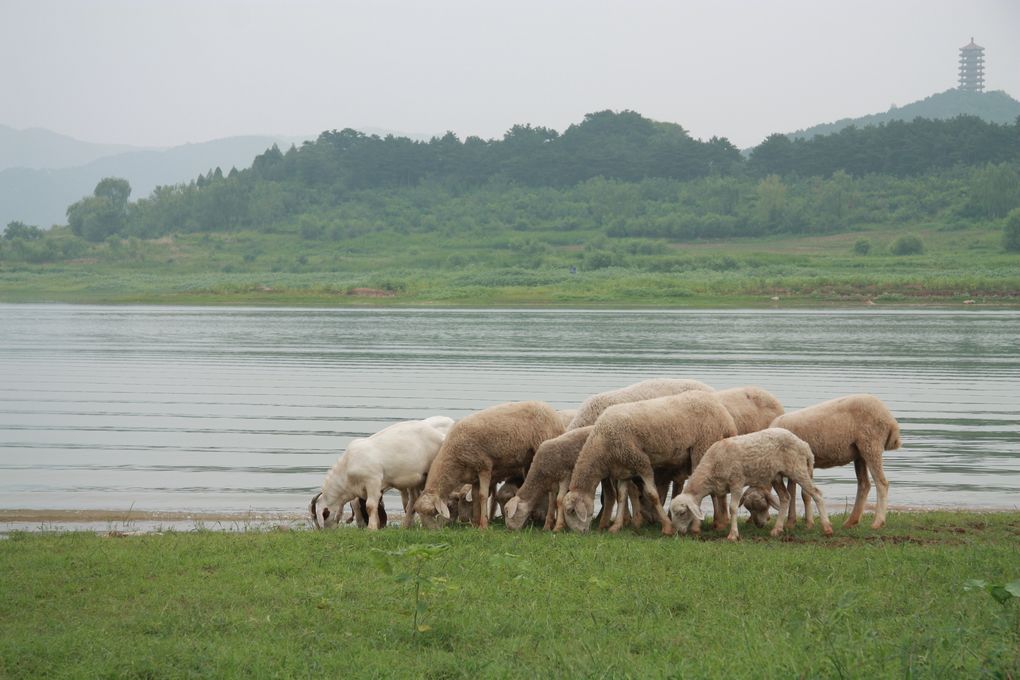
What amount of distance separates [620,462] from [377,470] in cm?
313

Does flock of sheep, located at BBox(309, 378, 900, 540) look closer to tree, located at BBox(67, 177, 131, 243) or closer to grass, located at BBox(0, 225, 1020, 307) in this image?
grass, located at BBox(0, 225, 1020, 307)

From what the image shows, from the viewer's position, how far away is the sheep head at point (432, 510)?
544 inches

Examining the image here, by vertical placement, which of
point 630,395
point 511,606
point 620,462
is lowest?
point 511,606

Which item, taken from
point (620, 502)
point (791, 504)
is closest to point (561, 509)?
point (620, 502)

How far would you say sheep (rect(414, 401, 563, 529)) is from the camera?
13.9 m

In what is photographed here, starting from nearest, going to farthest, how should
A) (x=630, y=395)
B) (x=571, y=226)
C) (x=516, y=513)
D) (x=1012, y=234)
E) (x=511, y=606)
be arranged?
(x=511, y=606), (x=516, y=513), (x=630, y=395), (x=1012, y=234), (x=571, y=226)

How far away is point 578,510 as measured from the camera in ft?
43.7

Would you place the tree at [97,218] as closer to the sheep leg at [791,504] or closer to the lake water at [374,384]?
the lake water at [374,384]

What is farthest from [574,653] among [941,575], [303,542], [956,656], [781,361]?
[781,361]

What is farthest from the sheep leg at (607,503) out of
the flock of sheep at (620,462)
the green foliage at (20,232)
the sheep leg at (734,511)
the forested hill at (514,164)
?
the green foliage at (20,232)

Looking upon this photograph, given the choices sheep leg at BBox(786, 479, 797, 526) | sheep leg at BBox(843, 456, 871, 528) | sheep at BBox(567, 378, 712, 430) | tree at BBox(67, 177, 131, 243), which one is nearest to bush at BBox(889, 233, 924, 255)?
sheep at BBox(567, 378, 712, 430)

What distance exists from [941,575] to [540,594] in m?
3.77

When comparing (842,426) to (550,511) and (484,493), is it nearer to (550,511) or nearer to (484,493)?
(550,511)

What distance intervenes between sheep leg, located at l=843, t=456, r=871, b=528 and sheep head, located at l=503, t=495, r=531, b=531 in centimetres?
397
